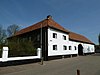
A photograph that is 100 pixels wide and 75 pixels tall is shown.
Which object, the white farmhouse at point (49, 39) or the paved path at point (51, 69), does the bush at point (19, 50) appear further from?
the white farmhouse at point (49, 39)

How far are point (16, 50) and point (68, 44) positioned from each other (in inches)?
716

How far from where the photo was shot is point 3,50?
17766 mm

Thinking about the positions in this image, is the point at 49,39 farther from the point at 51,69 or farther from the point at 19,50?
the point at 51,69

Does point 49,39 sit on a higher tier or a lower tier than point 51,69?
higher

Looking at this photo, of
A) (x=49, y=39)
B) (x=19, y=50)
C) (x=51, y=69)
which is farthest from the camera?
(x=49, y=39)

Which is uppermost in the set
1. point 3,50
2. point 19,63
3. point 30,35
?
point 30,35

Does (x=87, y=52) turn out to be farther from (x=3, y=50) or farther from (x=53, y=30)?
(x=3, y=50)

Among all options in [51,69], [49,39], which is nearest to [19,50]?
[51,69]

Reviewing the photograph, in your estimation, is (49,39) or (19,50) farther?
(49,39)

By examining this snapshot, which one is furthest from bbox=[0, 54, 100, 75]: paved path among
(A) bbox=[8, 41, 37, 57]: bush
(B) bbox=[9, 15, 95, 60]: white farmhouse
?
(B) bbox=[9, 15, 95, 60]: white farmhouse

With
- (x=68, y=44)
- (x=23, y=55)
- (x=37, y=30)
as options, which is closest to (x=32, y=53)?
(x=23, y=55)

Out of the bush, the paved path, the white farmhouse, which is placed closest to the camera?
the paved path

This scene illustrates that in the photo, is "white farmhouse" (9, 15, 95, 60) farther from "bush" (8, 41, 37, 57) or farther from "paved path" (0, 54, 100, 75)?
"paved path" (0, 54, 100, 75)

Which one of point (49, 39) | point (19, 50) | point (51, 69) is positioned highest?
point (49, 39)
